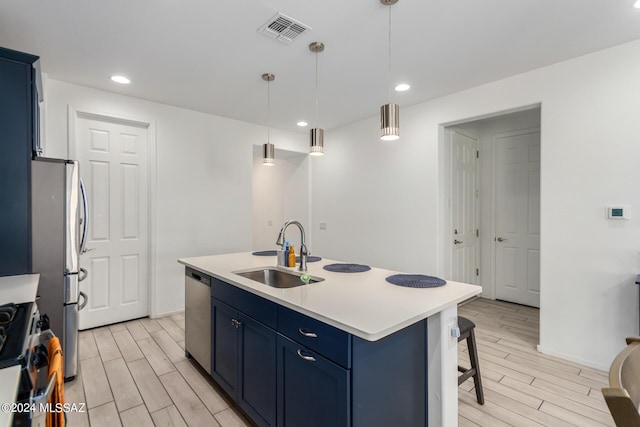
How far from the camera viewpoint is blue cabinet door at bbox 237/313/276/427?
5.52ft

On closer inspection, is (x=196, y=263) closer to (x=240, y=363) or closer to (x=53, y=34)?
(x=240, y=363)

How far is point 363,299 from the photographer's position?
62.8 inches

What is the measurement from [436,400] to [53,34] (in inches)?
138

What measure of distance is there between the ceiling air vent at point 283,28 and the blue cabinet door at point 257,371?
1.97 m

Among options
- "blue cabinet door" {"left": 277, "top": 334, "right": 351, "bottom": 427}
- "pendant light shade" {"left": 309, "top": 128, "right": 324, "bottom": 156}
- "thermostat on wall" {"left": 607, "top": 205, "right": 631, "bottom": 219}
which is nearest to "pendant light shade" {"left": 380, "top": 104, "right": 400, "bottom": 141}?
"pendant light shade" {"left": 309, "top": 128, "right": 324, "bottom": 156}

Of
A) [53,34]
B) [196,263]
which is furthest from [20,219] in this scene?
[53,34]

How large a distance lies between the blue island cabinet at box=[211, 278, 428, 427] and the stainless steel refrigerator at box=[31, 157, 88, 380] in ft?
4.44

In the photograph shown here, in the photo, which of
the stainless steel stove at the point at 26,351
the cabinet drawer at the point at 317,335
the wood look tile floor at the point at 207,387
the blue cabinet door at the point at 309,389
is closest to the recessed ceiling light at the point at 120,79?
the stainless steel stove at the point at 26,351

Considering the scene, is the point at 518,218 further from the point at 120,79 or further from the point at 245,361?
the point at 120,79

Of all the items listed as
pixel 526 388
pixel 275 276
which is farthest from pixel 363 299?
pixel 526 388

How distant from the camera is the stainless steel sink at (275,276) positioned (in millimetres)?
2270

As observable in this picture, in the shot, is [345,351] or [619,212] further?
[619,212]

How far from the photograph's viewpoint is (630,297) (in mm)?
2436

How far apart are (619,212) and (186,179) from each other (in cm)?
439
